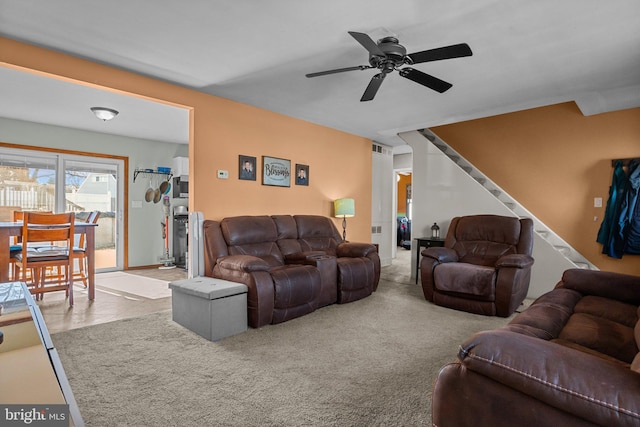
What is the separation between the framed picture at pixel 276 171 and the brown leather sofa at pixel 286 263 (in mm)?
576

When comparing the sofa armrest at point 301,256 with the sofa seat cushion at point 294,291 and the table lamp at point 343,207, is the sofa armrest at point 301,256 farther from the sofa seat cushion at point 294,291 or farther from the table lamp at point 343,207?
the table lamp at point 343,207

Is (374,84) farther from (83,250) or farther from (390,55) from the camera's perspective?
(83,250)

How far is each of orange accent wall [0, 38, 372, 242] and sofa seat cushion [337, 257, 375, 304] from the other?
4.41 ft

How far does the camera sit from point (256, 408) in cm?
178

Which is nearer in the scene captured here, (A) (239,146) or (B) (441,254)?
(B) (441,254)

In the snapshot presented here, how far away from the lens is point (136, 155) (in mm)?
6168

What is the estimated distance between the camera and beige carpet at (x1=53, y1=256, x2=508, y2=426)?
1732 millimetres

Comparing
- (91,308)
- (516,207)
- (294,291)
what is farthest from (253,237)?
(516,207)

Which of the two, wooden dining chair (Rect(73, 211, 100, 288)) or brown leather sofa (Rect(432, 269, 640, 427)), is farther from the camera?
wooden dining chair (Rect(73, 211, 100, 288))

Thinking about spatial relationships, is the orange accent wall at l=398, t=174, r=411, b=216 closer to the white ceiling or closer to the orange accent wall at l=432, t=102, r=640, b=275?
the orange accent wall at l=432, t=102, r=640, b=275

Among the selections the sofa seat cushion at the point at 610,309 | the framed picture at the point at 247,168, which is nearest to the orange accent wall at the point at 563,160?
the sofa seat cushion at the point at 610,309

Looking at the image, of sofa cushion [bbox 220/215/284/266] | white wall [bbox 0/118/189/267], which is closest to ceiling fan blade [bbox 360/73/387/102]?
sofa cushion [bbox 220/215/284/266]

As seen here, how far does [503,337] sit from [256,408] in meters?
1.33

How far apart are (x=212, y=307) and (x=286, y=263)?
53.3 inches
